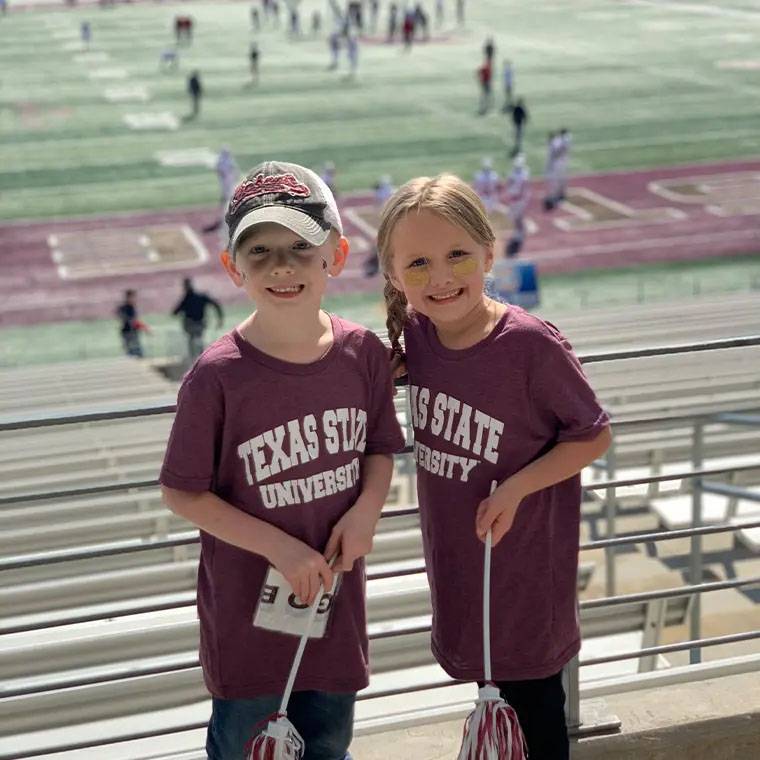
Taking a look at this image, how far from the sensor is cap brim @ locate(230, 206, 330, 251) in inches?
109

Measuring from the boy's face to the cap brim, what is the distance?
0.7 inches

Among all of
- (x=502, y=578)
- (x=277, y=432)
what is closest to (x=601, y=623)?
(x=502, y=578)

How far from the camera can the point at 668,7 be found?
53.7 metres

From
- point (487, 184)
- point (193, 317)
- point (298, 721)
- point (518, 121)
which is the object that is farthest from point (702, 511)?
point (518, 121)

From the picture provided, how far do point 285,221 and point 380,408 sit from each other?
51 cm

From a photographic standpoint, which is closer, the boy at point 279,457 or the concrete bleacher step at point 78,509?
the boy at point 279,457

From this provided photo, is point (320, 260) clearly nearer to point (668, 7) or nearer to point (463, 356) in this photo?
point (463, 356)

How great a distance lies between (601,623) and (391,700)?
1350 millimetres

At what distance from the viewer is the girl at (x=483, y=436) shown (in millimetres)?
2930

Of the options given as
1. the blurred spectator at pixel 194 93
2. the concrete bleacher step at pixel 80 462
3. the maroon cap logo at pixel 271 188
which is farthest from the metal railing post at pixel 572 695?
the blurred spectator at pixel 194 93

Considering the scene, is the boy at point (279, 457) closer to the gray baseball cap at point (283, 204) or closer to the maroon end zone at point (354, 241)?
the gray baseball cap at point (283, 204)

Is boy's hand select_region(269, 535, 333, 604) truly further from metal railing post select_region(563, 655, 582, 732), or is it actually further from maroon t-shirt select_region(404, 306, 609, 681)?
metal railing post select_region(563, 655, 582, 732)

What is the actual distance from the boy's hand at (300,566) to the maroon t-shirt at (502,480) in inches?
14.2

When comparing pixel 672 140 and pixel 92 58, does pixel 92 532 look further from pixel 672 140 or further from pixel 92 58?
pixel 92 58
